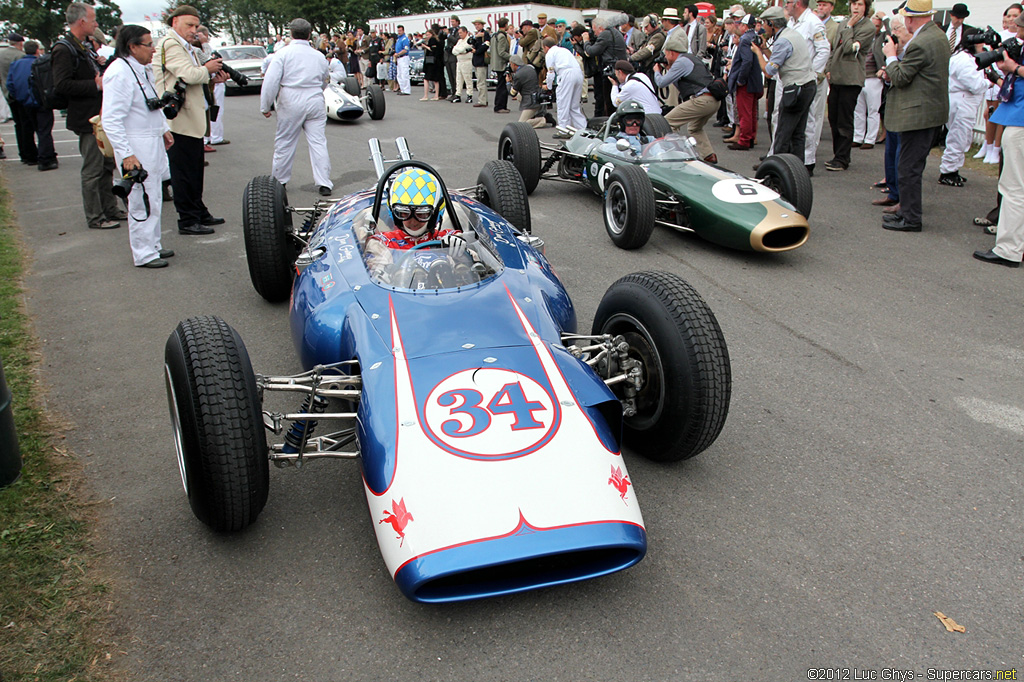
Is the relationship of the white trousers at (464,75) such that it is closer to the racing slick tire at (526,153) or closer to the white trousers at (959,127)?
the racing slick tire at (526,153)

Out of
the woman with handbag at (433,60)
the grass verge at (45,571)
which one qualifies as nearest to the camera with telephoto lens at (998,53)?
the grass verge at (45,571)

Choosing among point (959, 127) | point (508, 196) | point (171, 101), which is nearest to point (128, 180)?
point (171, 101)

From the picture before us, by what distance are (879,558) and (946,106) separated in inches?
231

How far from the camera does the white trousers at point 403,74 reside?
69.8 ft

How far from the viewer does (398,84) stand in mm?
22359

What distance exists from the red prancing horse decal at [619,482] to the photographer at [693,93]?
8.07 metres

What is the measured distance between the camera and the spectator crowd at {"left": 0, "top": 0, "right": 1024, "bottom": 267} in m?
6.65

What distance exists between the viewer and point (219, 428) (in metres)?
2.93

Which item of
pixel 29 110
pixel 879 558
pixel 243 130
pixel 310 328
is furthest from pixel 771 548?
pixel 243 130

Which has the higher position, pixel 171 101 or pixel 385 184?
pixel 171 101

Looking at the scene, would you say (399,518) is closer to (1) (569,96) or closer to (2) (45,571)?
(2) (45,571)

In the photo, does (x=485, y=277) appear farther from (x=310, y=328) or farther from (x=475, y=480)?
(x=475, y=480)

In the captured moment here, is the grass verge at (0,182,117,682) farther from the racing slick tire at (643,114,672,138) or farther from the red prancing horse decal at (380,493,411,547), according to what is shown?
the racing slick tire at (643,114,672,138)

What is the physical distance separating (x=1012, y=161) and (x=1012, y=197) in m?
0.33
